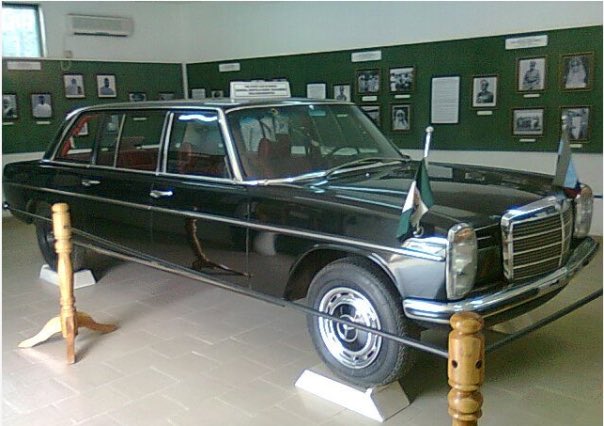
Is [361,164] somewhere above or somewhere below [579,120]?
below

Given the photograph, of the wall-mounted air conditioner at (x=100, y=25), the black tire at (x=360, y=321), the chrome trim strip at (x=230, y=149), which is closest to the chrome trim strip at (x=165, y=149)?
the chrome trim strip at (x=230, y=149)

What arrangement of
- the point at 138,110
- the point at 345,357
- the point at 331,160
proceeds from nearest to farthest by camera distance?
the point at 345,357 < the point at 331,160 < the point at 138,110

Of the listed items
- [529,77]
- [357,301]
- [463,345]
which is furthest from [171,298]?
[529,77]

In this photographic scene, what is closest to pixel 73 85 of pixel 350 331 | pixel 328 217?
pixel 328 217

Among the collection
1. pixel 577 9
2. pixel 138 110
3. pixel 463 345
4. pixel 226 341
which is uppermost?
pixel 577 9

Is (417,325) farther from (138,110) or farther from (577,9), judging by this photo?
(577,9)

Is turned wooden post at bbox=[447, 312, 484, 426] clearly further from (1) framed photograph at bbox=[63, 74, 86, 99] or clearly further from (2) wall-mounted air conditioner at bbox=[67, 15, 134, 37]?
(2) wall-mounted air conditioner at bbox=[67, 15, 134, 37]

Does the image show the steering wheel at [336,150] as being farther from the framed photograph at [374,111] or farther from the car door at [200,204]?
the framed photograph at [374,111]

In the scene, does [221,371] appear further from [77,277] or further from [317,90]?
[317,90]

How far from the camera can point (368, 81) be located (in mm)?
7984

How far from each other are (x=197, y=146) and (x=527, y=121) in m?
4.21

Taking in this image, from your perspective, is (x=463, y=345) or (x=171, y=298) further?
(x=171, y=298)

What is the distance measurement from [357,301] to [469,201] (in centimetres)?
79

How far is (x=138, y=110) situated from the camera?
480cm
